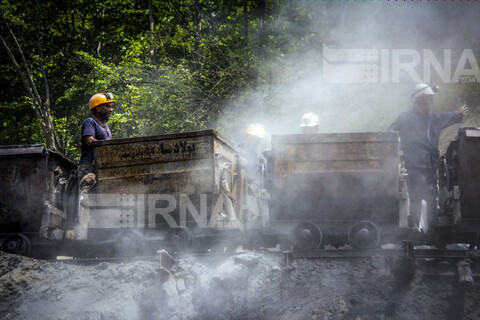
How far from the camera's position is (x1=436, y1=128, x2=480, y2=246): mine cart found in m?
5.67

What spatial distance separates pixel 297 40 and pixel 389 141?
1077 centimetres

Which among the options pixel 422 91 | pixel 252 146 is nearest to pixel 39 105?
pixel 252 146

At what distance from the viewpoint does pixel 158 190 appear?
5918 mm

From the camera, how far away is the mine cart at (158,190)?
231 inches

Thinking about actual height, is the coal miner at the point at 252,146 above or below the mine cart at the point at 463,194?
above

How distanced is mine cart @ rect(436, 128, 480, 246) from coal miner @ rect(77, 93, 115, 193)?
14.9 ft

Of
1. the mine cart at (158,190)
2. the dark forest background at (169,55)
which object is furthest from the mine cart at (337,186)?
the dark forest background at (169,55)

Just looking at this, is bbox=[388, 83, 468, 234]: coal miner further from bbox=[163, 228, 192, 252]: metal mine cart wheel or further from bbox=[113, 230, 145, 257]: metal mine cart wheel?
bbox=[113, 230, 145, 257]: metal mine cart wheel

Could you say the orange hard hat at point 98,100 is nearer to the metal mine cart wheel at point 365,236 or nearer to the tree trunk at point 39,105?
the metal mine cart wheel at point 365,236

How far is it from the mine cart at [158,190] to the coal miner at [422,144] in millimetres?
2583

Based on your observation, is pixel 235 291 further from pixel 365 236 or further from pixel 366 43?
pixel 366 43

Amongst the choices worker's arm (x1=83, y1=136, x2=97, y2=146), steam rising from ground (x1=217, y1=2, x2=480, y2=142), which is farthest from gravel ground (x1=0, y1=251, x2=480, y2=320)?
steam rising from ground (x1=217, y1=2, x2=480, y2=142)

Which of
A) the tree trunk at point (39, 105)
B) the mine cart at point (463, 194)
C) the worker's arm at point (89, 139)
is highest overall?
the tree trunk at point (39, 105)

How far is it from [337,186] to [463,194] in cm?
154
